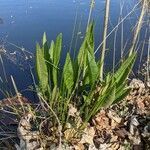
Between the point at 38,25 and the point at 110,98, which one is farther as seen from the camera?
the point at 38,25

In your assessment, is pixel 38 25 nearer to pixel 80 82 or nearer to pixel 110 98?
pixel 80 82

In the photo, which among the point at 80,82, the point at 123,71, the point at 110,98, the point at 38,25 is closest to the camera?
the point at 110,98

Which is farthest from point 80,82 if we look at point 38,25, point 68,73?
point 38,25

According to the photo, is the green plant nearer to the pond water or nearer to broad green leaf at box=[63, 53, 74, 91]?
broad green leaf at box=[63, 53, 74, 91]

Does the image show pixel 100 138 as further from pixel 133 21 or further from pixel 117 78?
pixel 133 21

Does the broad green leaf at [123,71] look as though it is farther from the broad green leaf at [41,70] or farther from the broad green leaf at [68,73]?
the broad green leaf at [41,70]

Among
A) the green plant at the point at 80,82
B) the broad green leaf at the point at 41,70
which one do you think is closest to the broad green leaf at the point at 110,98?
the green plant at the point at 80,82

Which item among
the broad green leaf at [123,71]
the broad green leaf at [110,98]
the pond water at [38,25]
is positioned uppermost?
the broad green leaf at [123,71]
